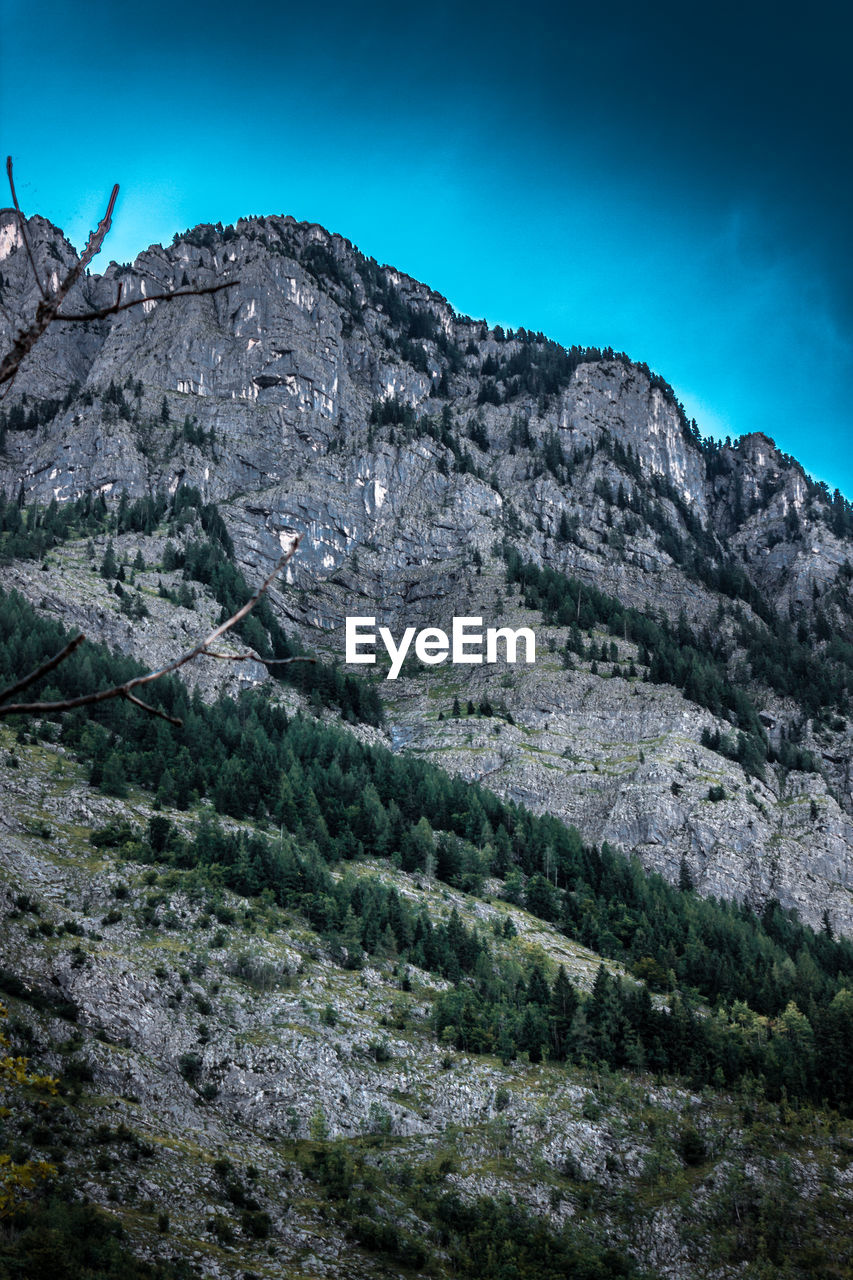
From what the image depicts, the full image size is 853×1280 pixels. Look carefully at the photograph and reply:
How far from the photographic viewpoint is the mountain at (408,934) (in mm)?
34625

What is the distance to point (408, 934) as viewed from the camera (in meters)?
67.7

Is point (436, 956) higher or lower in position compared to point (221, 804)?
lower

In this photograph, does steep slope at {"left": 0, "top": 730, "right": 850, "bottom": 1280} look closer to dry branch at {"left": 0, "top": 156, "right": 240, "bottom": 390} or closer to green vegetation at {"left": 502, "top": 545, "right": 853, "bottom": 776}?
dry branch at {"left": 0, "top": 156, "right": 240, "bottom": 390}

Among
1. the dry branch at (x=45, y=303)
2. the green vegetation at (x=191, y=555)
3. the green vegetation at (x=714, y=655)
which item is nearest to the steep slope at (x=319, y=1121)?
the dry branch at (x=45, y=303)

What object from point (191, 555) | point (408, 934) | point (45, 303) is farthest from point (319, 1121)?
point (191, 555)

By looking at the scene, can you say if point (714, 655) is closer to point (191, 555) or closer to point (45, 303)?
point (191, 555)

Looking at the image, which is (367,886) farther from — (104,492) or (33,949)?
(104,492)

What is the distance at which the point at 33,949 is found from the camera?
42.9 m

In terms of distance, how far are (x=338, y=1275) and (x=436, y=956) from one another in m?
36.1

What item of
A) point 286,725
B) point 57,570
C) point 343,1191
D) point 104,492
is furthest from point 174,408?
point 343,1191

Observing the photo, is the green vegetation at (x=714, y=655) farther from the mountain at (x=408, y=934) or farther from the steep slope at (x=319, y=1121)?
the steep slope at (x=319, y=1121)

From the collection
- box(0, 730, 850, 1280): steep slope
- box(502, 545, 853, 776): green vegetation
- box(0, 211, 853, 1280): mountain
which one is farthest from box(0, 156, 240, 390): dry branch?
box(502, 545, 853, 776): green vegetation

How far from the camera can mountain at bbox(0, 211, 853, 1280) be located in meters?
34.6

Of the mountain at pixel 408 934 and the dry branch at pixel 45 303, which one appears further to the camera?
the mountain at pixel 408 934
